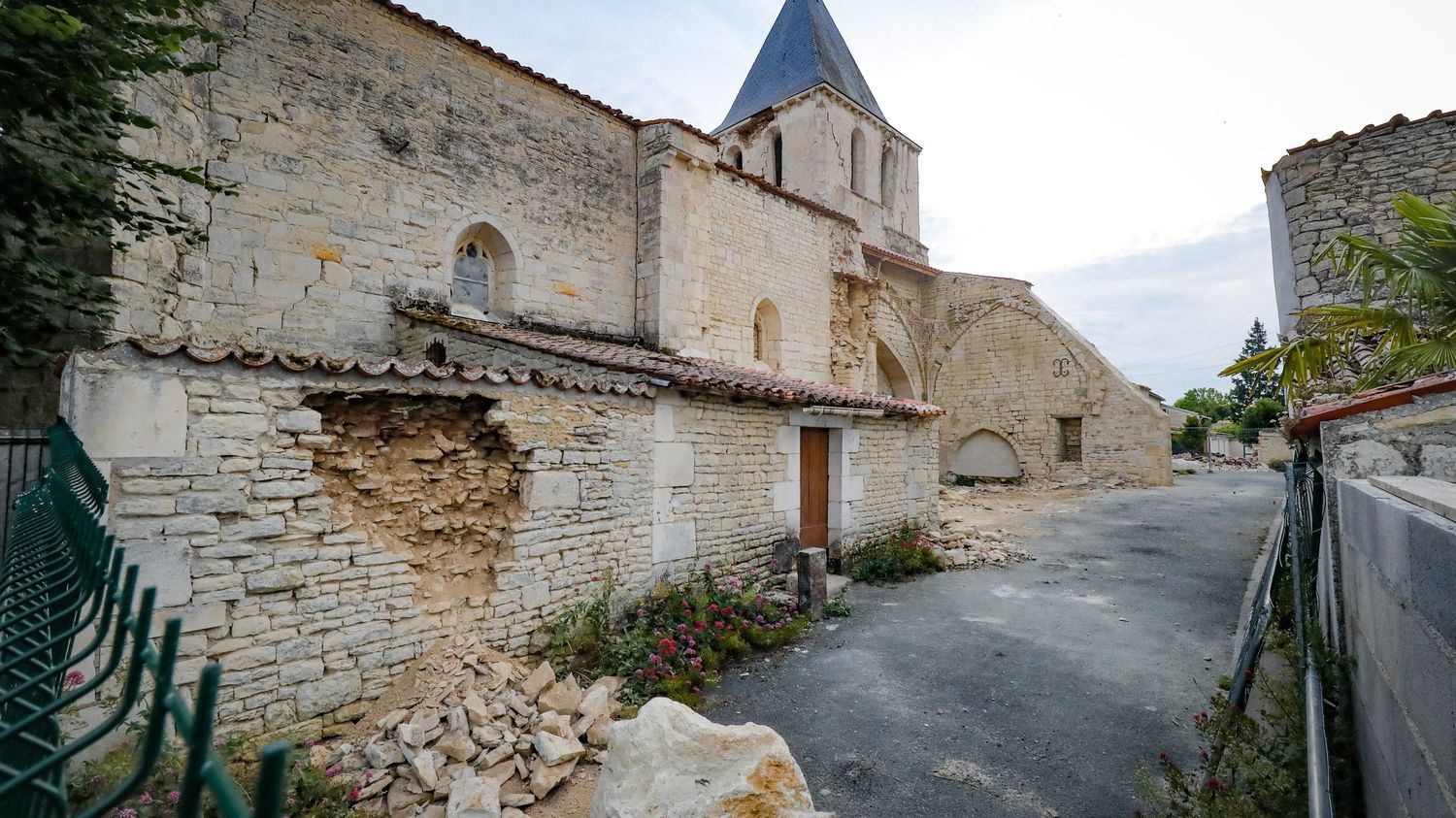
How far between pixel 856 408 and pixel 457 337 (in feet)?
16.9

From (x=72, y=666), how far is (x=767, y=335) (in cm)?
1146

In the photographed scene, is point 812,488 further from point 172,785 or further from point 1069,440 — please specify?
point 1069,440

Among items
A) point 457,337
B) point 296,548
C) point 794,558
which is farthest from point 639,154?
point 296,548

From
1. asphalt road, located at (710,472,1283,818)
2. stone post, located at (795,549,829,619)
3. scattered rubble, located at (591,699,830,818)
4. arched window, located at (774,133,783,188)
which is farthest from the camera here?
arched window, located at (774,133,783,188)

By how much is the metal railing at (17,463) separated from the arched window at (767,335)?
9633 millimetres

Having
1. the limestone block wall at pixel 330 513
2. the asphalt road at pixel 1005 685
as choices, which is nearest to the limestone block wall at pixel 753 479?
the limestone block wall at pixel 330 513

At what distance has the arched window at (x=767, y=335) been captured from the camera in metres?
12.5

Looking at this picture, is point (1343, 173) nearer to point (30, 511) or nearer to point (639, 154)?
point (639, 154)

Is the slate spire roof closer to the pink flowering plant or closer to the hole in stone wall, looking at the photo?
the pink flowering plant

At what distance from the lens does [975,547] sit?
33.0 ft

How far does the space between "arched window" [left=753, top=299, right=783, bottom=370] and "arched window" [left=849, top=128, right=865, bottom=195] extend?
8.85 metres

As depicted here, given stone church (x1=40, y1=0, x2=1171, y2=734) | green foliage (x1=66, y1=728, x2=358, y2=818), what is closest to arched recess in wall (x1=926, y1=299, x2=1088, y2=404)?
stone church (x1=40, y1=0, x2=1171, y2=734)

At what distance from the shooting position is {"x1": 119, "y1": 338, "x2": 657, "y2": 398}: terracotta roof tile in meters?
3.79

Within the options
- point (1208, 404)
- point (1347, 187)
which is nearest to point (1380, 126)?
point (1347, 187)
